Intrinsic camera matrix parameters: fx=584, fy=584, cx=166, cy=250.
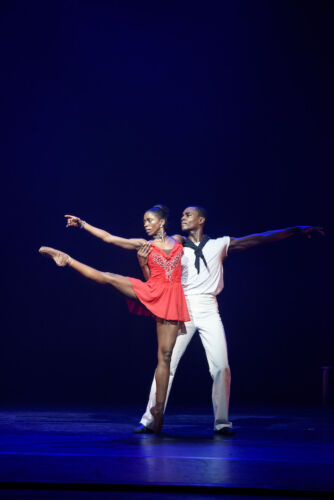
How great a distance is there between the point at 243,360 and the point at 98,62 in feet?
11.4

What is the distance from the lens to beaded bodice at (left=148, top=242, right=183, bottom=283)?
11.8 ft

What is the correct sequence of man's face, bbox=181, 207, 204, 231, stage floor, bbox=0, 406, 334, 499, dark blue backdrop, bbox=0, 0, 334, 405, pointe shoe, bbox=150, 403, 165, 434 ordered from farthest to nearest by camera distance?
1. dark blue backdrop, bbox=0, 0, 334, 405
2. man's face, bbox=181, 207, 204, 231
3. pointe shoe, bbox=150, 403, 165, 434
4. stage floor, bbox=0, 406, 334, 499

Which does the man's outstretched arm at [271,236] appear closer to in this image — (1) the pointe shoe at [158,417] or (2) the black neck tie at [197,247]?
(2) the black neck tie at [197,247]

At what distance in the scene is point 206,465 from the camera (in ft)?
7.93

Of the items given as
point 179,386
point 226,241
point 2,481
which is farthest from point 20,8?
point 2,481

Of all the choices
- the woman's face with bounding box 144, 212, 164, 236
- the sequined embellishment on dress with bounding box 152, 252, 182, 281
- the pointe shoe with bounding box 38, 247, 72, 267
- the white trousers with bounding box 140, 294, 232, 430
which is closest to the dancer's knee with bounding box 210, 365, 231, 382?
the white trousers with bounding box 140, 294, 232, 430

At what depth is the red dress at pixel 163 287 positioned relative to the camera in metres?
3.54

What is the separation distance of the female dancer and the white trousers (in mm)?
153

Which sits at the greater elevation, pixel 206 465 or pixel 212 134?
pixel 212 134

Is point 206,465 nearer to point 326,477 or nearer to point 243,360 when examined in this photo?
point 326,477

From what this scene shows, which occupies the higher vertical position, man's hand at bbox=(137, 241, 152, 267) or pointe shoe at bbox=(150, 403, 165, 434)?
man's hand at bbox=(137, 241, 152, 267)

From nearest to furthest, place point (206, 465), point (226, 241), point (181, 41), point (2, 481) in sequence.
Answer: point (2, 481), point (206, 465), point (226, 241), point (181, 41)

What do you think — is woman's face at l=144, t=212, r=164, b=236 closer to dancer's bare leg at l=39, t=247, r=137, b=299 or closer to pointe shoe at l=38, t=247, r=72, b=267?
dancer's bare leg at l=39, t=247, r=137, b=299

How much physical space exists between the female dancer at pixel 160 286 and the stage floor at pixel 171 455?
0.40 meters
